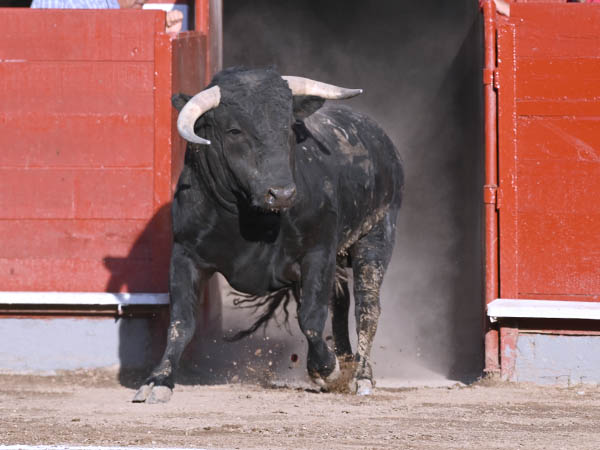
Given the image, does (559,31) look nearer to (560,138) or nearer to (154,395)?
(560,138)

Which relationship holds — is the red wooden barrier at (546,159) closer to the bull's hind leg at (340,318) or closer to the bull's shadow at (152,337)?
the bull's hind leg at (340,318)

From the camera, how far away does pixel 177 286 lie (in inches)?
227

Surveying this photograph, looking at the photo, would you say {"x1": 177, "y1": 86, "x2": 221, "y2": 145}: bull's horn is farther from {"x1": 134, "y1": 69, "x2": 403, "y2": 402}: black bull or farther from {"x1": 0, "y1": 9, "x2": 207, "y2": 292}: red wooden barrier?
{"x1": 0, "y1": 9, "x2": 207, "y2": 292}: red wooden barrier

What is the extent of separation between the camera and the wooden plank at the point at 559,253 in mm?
6855

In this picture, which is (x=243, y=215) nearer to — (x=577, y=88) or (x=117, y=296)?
(x=117, y=296)

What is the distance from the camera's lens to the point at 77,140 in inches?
281

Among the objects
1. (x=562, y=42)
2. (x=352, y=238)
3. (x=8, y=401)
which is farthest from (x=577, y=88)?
(x=8, y=401)

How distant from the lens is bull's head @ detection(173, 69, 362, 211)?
536cm

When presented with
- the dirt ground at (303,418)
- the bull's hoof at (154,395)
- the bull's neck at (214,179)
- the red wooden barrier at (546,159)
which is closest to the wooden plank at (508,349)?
the red wooden barrier at (546,159)

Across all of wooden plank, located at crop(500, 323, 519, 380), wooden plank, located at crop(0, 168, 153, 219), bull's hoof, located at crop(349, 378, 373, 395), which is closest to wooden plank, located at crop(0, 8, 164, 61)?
wooden plank, located at crop(0, 168, 153, 219)

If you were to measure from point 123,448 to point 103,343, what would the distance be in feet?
10.4

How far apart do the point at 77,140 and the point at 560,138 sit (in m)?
2.65

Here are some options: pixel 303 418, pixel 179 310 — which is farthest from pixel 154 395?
pixel 303 418

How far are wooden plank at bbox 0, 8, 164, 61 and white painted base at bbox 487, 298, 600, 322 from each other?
2356mm
